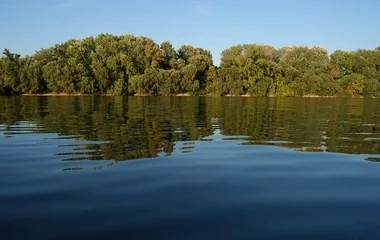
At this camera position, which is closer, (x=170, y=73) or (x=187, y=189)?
(x=187, y=189)

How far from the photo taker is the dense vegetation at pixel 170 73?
93562 millimetres

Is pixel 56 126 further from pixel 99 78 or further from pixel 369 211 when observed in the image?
pixel 99 78

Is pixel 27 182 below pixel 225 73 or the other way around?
below

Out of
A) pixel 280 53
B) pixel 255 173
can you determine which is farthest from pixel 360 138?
pixel 280 53

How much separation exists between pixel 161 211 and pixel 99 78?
9435 centimetres

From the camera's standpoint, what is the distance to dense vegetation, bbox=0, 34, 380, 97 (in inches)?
3684

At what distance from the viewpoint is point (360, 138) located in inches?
629

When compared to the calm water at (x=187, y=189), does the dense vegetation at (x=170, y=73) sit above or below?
above

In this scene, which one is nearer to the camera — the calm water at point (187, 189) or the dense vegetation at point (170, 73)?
the calm water at point (187, 189)

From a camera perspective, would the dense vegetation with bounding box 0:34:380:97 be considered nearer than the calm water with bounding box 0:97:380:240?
No

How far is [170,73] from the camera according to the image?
323 feet

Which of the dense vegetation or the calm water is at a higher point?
the dense vegetation

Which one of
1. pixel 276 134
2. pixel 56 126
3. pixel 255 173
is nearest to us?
pixel 255 173

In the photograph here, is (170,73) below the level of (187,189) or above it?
above
